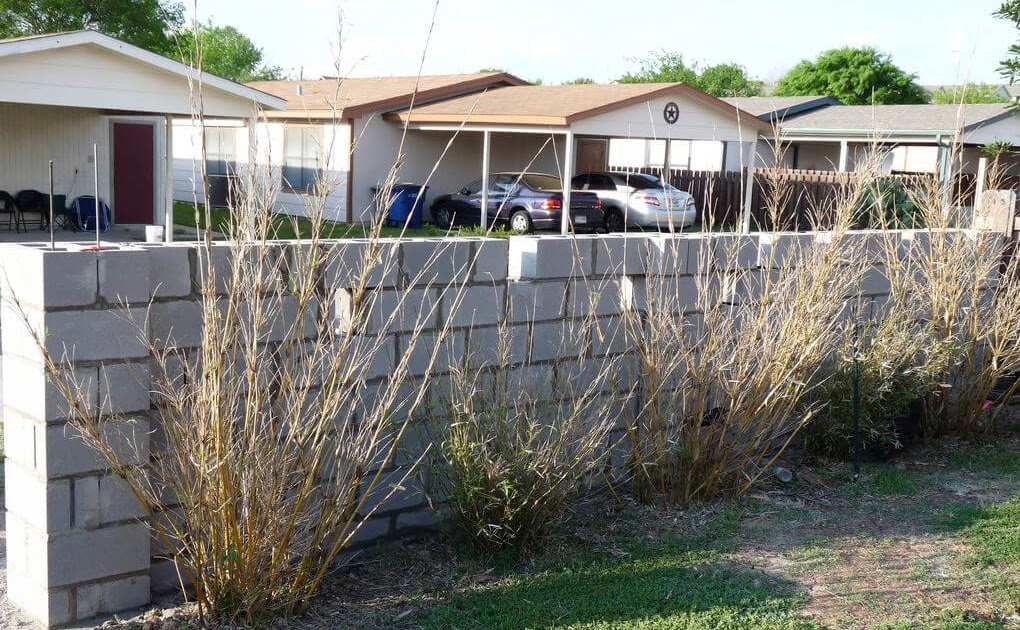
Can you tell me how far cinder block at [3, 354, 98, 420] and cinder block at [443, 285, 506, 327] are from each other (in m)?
1.91

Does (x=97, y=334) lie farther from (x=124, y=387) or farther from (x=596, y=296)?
(x=596, y=296)

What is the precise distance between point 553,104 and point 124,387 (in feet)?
59.6

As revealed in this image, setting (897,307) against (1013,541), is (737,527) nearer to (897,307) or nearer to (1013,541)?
(1013,541)

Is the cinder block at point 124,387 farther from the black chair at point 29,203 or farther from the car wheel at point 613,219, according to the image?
the car wheel at point 613,219

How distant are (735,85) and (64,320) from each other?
59.3m

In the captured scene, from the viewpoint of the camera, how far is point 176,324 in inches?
176

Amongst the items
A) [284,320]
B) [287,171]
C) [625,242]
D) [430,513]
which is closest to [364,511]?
[430,513]

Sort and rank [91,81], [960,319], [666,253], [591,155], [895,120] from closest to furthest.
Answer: [666,253], [960,319], [91,81], [895,120], [591,155]

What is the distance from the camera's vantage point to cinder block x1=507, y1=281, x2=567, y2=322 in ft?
19.0

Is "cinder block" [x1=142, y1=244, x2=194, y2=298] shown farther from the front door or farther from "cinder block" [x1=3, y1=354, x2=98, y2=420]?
the front door

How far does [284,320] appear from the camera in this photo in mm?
4840

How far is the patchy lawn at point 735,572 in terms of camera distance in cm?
446

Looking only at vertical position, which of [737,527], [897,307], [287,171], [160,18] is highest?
[160,18]

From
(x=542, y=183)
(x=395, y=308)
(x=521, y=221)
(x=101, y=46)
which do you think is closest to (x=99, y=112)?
(x=101, y=46)
